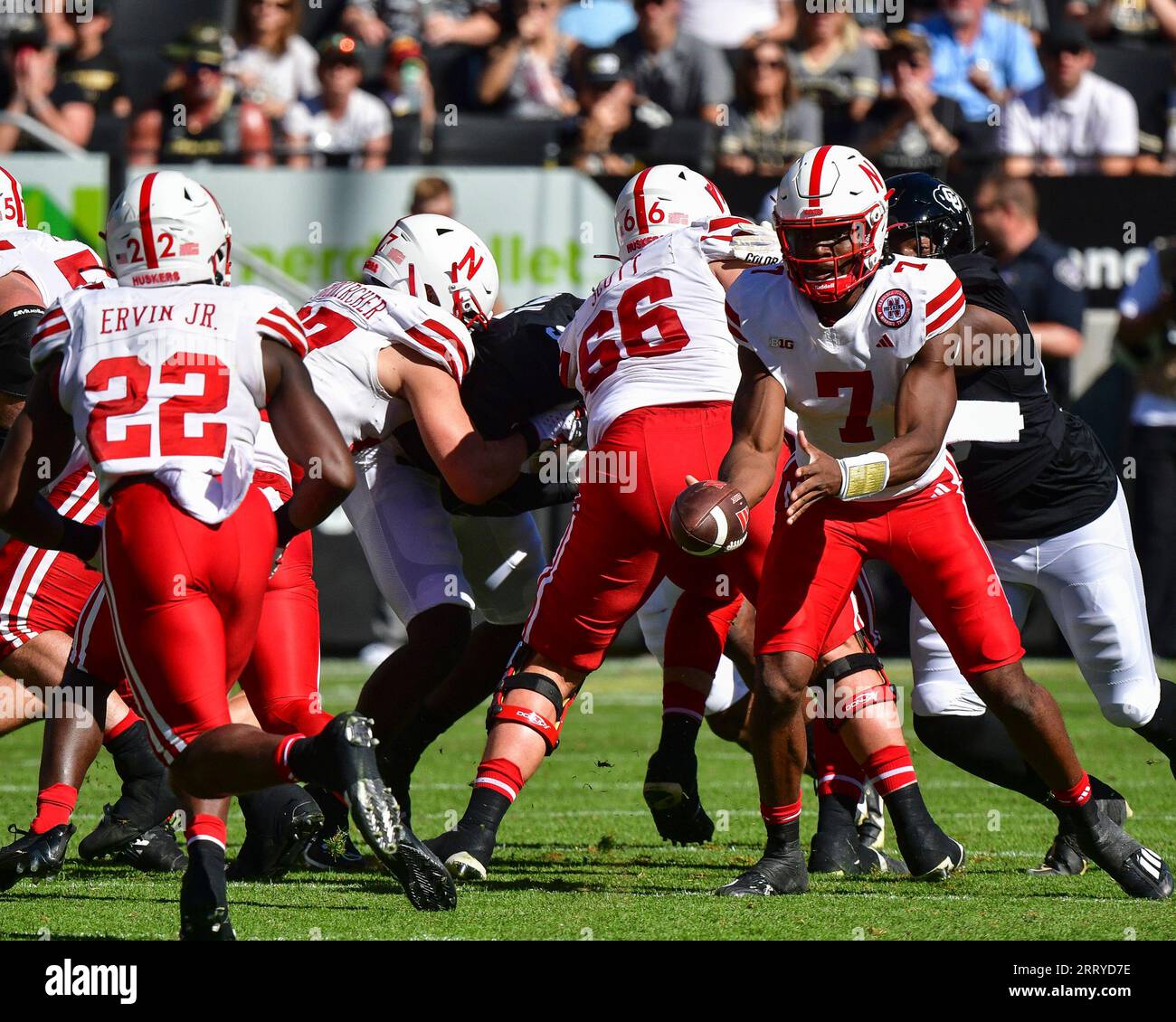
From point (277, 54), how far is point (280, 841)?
847cm

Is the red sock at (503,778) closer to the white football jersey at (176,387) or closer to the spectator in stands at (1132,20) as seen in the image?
the white football jersey at (176,387)

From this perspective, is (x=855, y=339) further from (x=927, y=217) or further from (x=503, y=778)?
(x=503, y=778)

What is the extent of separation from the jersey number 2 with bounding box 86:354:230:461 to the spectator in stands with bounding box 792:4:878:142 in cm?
750

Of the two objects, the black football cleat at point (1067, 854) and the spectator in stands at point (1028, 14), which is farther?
the spectator in stands at point (1028, 14)

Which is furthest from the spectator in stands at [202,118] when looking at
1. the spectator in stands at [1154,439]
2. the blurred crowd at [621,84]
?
the spectator in stands at [1154,439]

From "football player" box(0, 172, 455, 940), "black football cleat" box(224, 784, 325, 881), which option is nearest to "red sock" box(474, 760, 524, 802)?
"black football cleat" box(224, 784, 325, 881)

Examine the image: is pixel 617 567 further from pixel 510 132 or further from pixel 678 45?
pixel 678 45

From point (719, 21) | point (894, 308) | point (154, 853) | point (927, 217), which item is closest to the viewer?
point (894, 308)

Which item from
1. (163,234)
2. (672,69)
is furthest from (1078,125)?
(163,234)

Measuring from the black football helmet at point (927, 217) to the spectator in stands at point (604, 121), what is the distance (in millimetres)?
5490

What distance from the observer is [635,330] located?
211 inches

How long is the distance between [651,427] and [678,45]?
7211 millimetres

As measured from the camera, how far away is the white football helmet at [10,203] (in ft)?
19.7

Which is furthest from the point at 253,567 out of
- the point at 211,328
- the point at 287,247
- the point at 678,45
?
the point at 678,45
